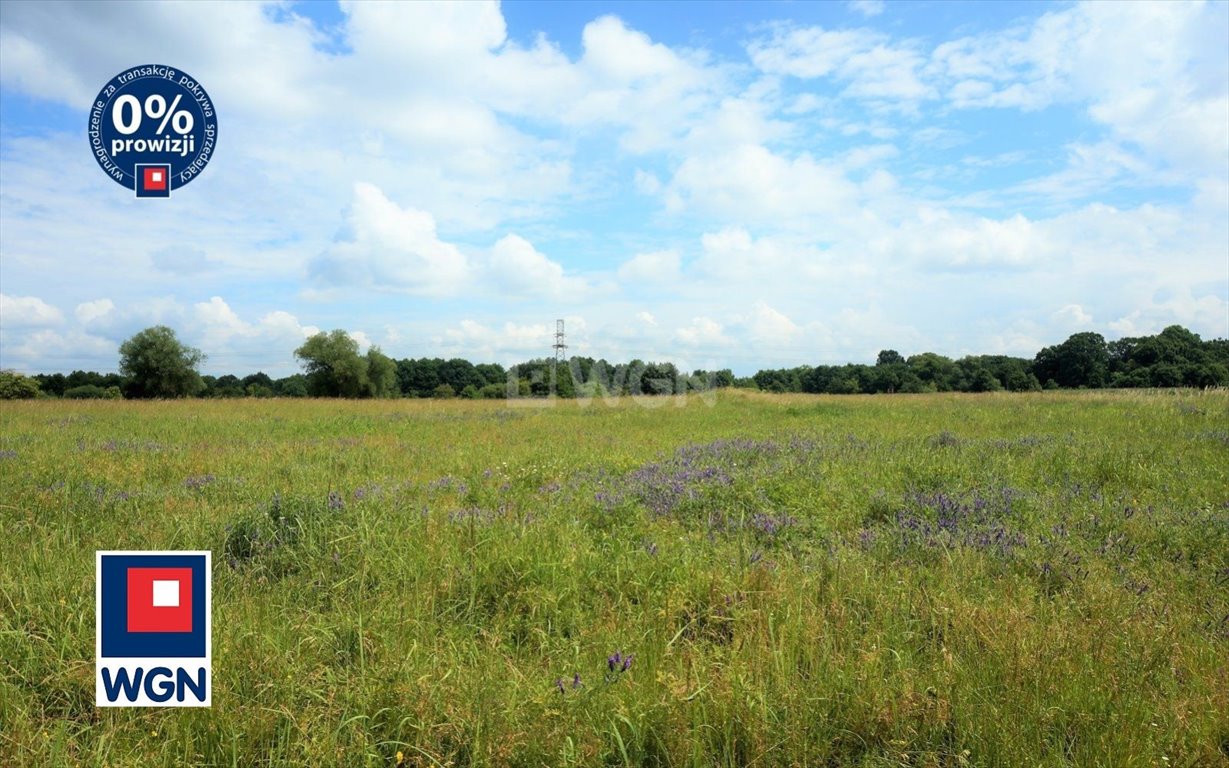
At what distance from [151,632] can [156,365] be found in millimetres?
51717

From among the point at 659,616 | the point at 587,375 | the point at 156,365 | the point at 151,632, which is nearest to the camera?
the point at 151,632

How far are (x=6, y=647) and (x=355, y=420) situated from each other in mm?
16329

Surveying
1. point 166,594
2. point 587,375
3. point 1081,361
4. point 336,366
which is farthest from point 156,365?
point 1081,361

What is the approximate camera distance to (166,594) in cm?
289

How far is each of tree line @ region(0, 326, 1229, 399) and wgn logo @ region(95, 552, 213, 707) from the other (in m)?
23.7

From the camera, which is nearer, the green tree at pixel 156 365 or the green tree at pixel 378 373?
the green tree at pixel 156 365

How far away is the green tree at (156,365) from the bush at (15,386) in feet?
32.7

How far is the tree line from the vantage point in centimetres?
3044

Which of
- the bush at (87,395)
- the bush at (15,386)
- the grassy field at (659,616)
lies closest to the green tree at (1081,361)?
the grassy field at (659,616)

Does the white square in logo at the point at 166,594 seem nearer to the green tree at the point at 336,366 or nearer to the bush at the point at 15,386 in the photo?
the green tree at the point at 336,366

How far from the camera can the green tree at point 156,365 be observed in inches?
1697

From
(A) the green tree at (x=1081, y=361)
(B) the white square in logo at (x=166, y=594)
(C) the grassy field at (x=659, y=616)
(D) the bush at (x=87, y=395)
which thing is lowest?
(C) the grassy field at (x=659, y=616)

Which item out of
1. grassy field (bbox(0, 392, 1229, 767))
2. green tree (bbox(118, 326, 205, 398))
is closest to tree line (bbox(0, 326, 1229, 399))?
green tree (bbox(118, 326, 205, 398))

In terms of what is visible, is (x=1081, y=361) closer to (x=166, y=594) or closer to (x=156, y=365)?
(x=166, y=594)
